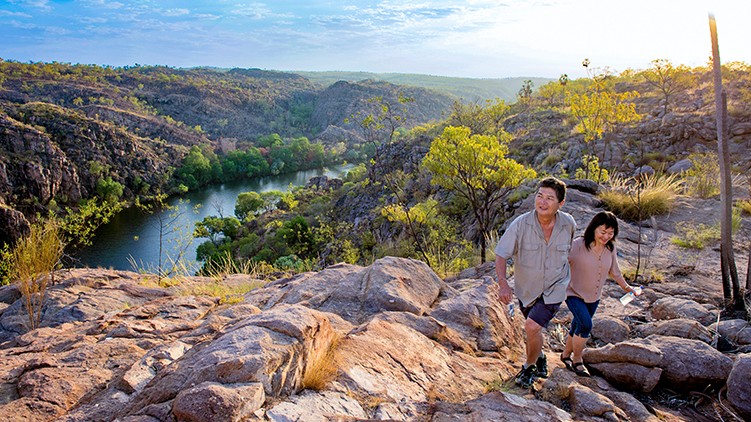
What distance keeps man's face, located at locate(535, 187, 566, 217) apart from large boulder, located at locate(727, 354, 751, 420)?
1.75 metres

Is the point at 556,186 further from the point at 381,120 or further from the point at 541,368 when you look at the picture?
the point at 381,120

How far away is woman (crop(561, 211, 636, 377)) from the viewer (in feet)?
11.7

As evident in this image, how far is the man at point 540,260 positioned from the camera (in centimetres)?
335

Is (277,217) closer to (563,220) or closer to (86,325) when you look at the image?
(86,325)

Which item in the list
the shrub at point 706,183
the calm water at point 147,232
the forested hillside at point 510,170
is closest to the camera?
the forested hillside at point 510,170

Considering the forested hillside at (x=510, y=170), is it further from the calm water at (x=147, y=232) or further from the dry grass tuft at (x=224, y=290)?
the calm water at (x=147, y=232)

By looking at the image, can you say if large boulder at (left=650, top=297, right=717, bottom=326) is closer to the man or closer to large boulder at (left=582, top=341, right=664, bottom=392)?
large boulder at (left=582, top=341, right=664, bottom=392)

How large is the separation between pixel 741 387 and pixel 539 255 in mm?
1678

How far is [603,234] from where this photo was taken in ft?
11.7

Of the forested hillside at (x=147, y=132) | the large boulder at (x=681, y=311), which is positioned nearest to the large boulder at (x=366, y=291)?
the large boulder at (x=681, y=311)

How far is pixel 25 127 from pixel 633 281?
63062 millimetres

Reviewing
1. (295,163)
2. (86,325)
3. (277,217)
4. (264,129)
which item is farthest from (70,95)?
(86,325)

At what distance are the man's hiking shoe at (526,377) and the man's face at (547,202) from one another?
4.01 ft

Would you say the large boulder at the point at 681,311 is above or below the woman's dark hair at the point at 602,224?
below
